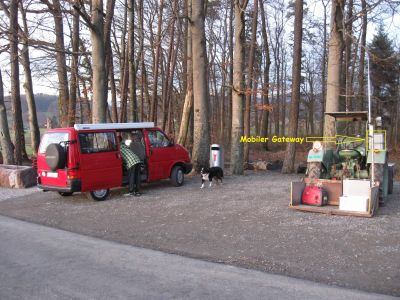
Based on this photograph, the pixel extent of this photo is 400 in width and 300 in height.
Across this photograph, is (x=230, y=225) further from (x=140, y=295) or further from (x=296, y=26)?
(x=296, y=26)

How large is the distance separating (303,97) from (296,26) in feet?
113

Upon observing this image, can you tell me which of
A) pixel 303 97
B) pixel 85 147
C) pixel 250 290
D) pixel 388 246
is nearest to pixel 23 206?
pixel 85 147

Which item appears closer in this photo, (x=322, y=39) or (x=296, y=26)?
(x=296, y=26)

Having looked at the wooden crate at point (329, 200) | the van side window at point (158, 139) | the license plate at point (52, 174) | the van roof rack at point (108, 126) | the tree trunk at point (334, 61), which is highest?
the tree trunk at point (334, 61)

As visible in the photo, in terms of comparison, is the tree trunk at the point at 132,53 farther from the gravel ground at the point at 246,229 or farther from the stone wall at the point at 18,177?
the gravel ground at the point at 246,229

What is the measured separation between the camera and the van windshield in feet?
34.9

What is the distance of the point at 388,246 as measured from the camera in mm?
6414

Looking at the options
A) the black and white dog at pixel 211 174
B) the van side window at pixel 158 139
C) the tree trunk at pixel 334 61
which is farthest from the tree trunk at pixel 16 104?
the tree trunk at pixel 334 61

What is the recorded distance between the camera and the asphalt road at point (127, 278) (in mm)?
4762

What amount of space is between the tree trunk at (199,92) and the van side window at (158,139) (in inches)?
113

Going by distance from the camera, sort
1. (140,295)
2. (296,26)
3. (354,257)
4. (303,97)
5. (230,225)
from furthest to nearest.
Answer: (303,97)
(296,26)
(230,225)
(354,257)
(140,295)

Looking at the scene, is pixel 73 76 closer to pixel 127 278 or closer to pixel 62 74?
pixel 62 74

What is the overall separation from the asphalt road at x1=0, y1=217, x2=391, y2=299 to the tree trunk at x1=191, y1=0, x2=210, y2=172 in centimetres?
910

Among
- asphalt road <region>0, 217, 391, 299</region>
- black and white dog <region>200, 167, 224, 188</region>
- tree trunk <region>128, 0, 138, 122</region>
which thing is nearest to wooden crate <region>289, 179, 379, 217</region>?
asphalt road <region>0, 217, 391, 299</region>
